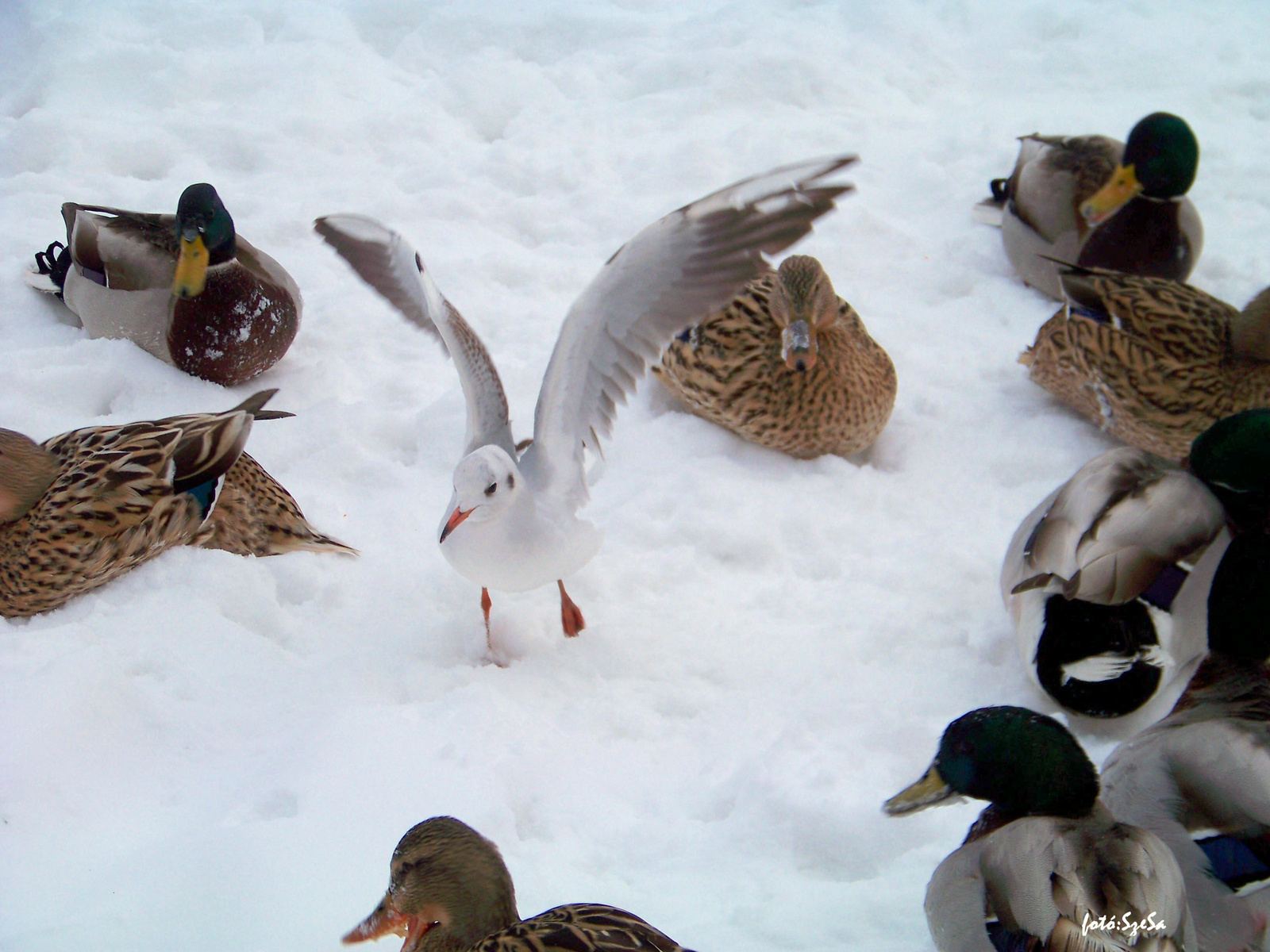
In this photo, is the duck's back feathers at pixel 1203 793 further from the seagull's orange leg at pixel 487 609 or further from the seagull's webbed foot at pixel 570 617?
the seagull's orange leg at pixel 487 609

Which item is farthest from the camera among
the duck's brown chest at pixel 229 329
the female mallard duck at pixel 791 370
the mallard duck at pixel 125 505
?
the duck's brown chest at pixel 229 329

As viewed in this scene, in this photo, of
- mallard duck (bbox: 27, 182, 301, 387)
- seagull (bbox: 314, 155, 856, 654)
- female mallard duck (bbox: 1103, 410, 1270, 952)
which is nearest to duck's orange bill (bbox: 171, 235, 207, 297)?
mallard duck (bbox: 27, 182, 301, 387)

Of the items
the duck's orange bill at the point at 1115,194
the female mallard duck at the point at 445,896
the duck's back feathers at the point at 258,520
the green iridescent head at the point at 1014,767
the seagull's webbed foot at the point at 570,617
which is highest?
the duck's orange bill at the point at 1115,194

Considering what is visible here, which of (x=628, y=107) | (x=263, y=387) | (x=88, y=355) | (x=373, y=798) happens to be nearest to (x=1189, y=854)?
(x=373, y=798)

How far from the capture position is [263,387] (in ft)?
13.5

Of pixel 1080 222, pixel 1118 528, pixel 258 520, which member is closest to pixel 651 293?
pixel 1118 528

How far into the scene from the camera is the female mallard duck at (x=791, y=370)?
3.86 meters

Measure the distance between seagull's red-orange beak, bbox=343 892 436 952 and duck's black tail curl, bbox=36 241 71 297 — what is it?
342cm

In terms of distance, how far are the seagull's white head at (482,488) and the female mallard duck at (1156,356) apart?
239 centimetres

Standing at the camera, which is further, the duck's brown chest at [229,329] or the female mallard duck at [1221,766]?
the duck's brown chest at [229,329]

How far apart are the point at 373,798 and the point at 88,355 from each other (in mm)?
2640

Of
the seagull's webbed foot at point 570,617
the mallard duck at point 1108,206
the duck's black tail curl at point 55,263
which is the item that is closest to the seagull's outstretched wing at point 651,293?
the seagull's webbed foot at point 570,617

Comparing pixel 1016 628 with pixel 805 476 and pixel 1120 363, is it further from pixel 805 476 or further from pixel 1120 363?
pixel 1120 363

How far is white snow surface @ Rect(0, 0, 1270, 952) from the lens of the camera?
2188mm
